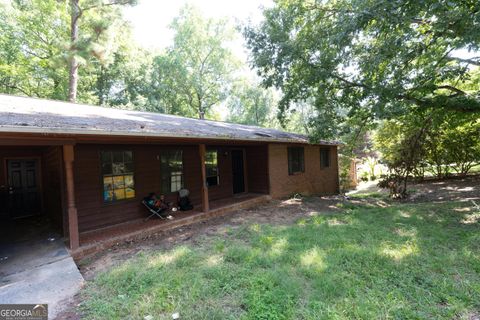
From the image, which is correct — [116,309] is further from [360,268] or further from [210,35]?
[210,35]

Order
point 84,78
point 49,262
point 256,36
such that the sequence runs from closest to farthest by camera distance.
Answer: point 49,262, point 256,36, point 84,78


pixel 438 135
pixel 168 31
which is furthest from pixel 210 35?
pixel 438 135

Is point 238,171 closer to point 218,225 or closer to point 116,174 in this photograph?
point 218,225

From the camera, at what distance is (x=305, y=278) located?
3346mm

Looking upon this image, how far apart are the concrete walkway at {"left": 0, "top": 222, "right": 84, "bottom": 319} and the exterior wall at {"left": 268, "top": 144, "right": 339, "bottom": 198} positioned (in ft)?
22.7

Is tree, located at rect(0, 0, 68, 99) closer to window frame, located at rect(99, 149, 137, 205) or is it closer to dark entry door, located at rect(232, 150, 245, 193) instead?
window frame, located at rect(99, 149, 137, 205)

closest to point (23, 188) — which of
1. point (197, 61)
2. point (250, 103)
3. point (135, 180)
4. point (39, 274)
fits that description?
point (135, 180)

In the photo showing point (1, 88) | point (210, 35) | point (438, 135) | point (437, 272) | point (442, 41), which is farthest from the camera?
point (210, 35)

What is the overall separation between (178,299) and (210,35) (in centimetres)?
2584

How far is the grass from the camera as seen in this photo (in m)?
2.66

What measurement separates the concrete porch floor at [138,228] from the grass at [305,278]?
46.9 inches

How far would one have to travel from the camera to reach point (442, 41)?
6.98m

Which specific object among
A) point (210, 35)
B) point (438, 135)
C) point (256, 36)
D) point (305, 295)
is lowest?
point (305, 295)

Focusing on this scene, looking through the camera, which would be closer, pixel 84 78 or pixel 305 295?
pixel 305 295
